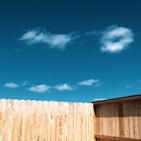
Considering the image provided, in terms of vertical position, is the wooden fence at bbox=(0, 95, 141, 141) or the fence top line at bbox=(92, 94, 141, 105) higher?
the fence top line at bbox=(92, 94, 141, 105)

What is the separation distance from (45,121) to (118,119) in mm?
1889

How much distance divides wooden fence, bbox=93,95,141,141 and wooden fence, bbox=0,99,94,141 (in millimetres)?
330

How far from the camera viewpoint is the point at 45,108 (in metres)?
7.64

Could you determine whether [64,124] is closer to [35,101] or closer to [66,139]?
[66,139]

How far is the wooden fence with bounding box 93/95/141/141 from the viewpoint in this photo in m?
6.48

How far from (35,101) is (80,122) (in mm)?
1459

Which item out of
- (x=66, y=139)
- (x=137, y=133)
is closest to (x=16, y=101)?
(x=66, y=139)

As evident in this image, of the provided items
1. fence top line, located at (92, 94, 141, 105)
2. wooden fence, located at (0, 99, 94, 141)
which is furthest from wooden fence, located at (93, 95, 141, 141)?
wooden fence, located at (0, 99, 94, 141)

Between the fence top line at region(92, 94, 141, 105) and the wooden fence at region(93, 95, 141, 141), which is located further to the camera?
the wooden fence at region(93, 95, 141, 141)

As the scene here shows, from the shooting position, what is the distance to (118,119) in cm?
721

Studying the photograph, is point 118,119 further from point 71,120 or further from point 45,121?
point 45,121

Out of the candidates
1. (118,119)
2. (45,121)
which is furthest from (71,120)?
(118,119)

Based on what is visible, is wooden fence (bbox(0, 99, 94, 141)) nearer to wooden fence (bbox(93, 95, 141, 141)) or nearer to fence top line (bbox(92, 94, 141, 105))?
wooden fence (bbox(93, 95, 141, 141))

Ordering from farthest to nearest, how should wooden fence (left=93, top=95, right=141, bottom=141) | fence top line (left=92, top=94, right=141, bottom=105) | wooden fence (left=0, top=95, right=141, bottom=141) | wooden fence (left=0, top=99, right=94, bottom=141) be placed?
wooden fence (left=0, top=99, right=94, bottom=141)
wooden fence (left=0, top=95, right=141, bottom=141)
wooden fence (left=93, top=95, right=141, bottom=141)
fence top line (left=92, top=94, right=141, bottom=105)
